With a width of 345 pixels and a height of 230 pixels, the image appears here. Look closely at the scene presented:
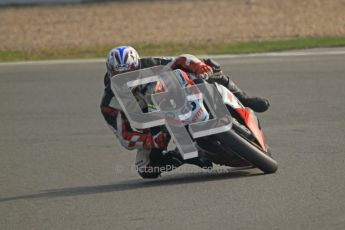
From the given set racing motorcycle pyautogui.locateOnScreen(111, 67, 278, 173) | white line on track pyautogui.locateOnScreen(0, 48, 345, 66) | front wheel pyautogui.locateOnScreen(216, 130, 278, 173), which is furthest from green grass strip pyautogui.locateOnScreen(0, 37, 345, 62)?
front wheel pyautogui.locateOnScreen(216, 130, 278, 173)

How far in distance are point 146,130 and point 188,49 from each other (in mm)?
10561

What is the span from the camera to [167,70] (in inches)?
333

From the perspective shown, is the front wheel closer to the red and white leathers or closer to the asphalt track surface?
the asphalt track surface

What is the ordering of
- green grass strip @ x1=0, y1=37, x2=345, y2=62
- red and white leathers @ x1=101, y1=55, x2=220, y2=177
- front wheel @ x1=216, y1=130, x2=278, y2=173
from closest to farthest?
front wheel @ x1=216, y1=130, x2=278, y2=173 → red and white leathers @ x1=101, y1=55, x2=220, y2=177 → green grass strip @ x1=0, y1=37, x2=345, y2=62

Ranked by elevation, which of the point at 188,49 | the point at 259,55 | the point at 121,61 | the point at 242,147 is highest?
the point at 121,61

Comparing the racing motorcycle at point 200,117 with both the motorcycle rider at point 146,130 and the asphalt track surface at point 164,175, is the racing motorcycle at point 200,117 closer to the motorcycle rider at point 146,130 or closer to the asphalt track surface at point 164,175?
the motorcycle rider at point 146,130

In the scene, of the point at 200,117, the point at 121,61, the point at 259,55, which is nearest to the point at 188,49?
the point at 259,55

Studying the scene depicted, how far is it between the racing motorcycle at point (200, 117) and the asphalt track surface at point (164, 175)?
231 millimetres

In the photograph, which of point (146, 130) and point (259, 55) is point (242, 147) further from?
point (259, 55)

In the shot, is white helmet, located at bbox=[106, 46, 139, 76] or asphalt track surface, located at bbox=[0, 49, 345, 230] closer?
asphalt track surface, located at bbox=[0, 49, 345, 230]

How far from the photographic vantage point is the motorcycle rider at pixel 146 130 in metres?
8.16

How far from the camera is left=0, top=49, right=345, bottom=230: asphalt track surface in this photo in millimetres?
6812

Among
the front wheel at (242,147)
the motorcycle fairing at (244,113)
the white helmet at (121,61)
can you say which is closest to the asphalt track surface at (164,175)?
the front wheel at (242,147)

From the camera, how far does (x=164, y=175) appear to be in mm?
8938
